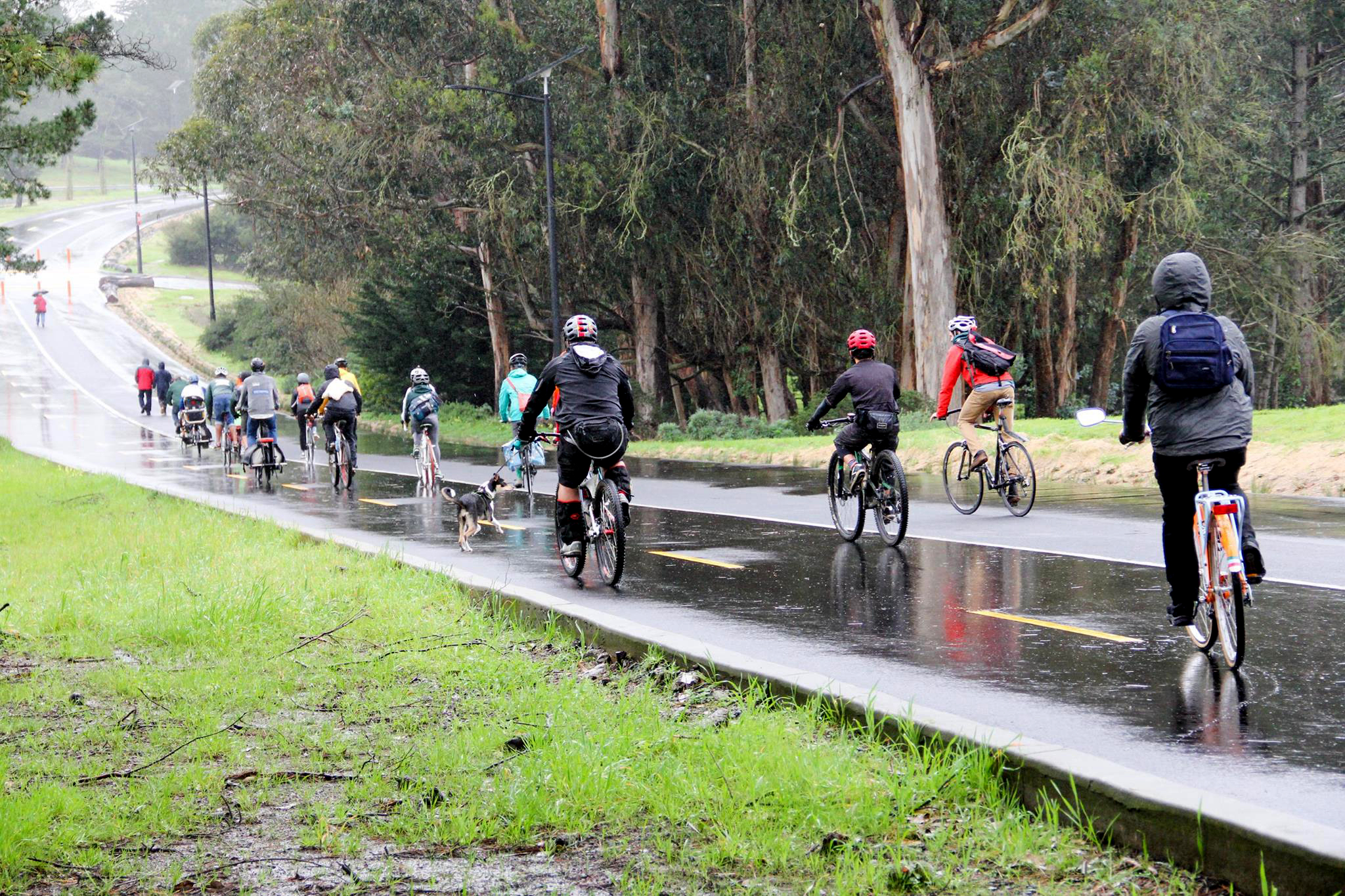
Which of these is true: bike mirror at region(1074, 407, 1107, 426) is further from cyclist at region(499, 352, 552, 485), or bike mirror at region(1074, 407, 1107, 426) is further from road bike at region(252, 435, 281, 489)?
road bike at region(252, 435, 281, 489)

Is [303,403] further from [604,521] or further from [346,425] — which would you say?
[604,521]

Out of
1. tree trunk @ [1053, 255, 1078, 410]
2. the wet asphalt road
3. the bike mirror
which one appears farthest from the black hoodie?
tree trunk @ [1053, 255, 1078, 410]

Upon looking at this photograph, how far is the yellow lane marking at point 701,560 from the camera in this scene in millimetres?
11930

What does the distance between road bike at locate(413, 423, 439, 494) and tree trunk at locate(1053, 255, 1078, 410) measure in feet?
54.7

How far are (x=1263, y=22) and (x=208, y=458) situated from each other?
29.5 m

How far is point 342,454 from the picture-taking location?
22.6 metres

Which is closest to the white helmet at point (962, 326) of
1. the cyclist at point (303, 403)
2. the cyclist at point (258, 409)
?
the cyclist at point (258, 409)

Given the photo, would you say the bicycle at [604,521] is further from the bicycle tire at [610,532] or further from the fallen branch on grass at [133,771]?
the fallen branch on grass at [133,771]

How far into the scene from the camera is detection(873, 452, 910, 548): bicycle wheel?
483 inches

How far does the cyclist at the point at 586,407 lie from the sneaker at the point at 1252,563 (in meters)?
4.71

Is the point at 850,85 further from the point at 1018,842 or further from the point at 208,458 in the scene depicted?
the point at 1018,842

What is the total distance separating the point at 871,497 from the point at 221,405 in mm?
19062

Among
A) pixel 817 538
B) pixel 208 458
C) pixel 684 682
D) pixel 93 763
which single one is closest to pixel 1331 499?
pixel 817 538

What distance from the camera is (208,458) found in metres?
32.2
